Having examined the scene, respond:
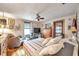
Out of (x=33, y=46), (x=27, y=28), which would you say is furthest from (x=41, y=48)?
(x=27, y=28)

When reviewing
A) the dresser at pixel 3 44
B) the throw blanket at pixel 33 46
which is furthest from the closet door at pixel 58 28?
the dresser at pixel 3 44

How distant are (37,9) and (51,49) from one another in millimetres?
619

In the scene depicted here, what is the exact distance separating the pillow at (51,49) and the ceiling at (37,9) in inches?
17.3

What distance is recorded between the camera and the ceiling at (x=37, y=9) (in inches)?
69.0

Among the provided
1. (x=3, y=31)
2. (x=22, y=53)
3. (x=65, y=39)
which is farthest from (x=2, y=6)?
(x=65, y=39)

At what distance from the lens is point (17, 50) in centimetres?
178

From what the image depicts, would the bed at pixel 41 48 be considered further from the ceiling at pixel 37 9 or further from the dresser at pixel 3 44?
the ceiling at pixel 37 9

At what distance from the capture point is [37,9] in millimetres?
1779

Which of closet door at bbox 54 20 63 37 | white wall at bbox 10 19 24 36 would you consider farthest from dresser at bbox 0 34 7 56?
closet door at bbox 54 20 63 37

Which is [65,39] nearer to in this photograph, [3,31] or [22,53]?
[22,53]

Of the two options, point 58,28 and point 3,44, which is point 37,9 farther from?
point 3,44

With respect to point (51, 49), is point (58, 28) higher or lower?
higher

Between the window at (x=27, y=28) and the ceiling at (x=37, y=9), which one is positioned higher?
the ceiling at (x=37, y=9)

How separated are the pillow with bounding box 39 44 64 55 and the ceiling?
440mm
